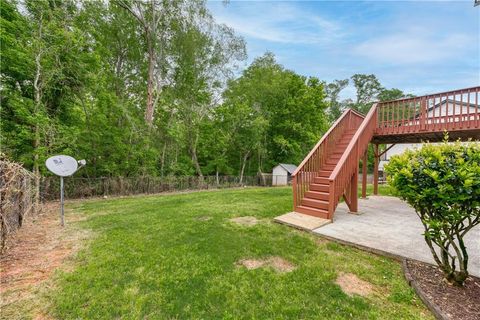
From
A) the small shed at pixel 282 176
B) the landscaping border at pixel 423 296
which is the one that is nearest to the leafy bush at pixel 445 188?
the landscaping border at pixel 423 296

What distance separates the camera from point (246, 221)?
493 centimetres

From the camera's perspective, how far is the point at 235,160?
57.9ft

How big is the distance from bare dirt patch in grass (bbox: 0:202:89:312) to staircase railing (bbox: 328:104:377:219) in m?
4.89

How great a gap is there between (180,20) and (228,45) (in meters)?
3.57

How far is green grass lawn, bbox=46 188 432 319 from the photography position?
2.05 meters

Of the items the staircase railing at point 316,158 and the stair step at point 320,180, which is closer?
the staircase railing at point 316,158

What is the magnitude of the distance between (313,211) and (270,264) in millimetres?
2388

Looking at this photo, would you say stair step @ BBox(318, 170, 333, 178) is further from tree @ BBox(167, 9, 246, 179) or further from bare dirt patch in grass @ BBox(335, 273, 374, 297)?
tree @ BBox(167, 9, 246, 179)

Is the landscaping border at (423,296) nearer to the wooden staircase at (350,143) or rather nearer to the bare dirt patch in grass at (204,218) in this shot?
the wooden staircase at (350,143)

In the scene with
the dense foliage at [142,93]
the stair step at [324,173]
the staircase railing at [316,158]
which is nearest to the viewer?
the staircase railing at [316,158]

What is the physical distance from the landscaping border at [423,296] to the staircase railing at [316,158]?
8.80 ft

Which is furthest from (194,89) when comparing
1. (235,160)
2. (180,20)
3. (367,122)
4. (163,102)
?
(367,122)

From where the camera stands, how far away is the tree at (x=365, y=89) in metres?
29.9

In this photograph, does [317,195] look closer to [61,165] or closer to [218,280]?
[218,280]
